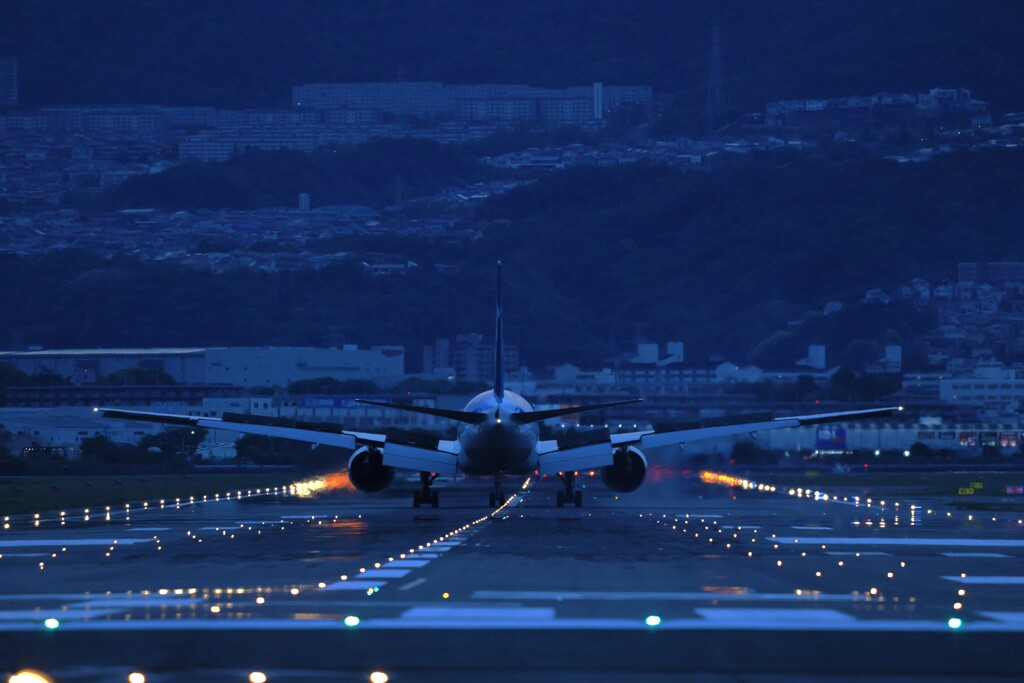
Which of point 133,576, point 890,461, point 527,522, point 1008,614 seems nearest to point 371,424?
point 890,461

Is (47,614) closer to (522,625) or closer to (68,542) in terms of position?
(522,625)

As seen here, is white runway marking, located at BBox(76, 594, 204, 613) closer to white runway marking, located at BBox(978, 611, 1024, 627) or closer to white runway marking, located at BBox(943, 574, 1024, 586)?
white runway marking, located at BBox(978, 611, 1024, 627)

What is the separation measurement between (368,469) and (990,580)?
27994 millimetres

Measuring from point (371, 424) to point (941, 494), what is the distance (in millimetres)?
44872

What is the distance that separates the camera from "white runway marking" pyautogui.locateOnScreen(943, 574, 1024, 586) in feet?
84.5

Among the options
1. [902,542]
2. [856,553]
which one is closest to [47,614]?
[856,553]

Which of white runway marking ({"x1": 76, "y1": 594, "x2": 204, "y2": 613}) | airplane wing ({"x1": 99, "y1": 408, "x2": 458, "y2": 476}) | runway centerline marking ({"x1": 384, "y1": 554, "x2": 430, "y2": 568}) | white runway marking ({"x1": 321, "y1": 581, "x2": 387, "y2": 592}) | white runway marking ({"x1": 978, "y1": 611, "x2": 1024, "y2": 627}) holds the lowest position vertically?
runway centerline marking ({"x1": 384, "y1": 554, "x2": 430, "y2": 568})

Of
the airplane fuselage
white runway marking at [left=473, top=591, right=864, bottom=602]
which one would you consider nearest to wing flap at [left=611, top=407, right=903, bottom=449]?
the airplane fuselage

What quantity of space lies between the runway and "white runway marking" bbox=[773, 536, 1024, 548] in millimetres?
95

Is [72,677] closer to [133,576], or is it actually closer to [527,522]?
[133,576]

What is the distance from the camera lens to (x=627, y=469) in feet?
177

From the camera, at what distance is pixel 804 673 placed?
17469 millimetres

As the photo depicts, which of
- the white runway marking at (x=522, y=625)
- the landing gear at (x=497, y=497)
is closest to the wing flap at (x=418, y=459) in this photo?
the landing gear at (x=497, y=497)

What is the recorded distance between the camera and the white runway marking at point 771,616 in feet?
68.1
